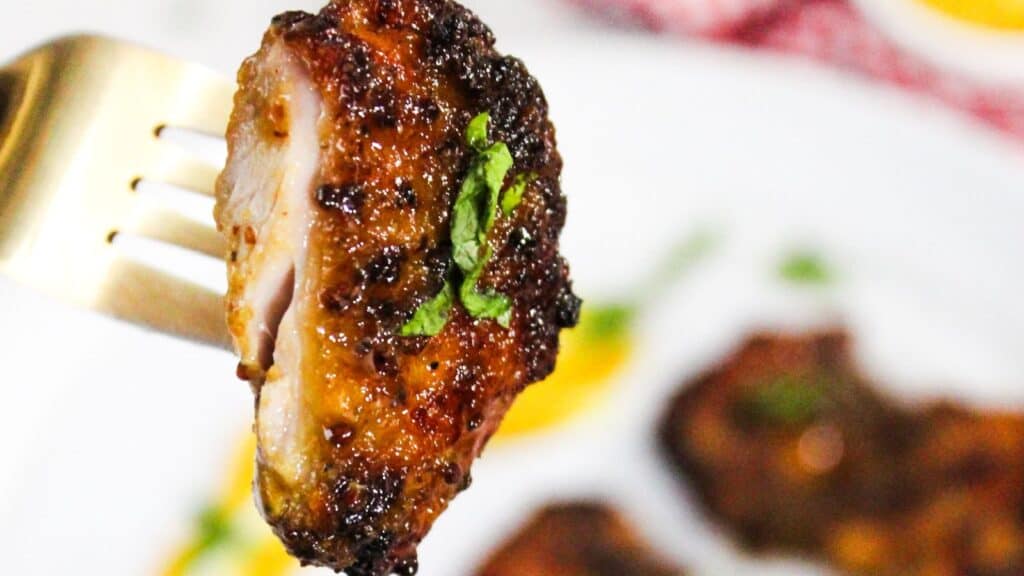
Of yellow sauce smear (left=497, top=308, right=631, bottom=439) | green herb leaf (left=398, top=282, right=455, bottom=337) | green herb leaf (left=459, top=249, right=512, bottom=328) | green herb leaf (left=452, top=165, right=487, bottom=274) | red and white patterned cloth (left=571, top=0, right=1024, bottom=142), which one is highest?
red and white patterned cloth (left=571, top=0, right=1024, bottom=142)

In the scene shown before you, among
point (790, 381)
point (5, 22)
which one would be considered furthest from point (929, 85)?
point (5, 22)

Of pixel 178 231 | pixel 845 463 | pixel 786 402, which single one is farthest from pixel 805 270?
pixel 178 231

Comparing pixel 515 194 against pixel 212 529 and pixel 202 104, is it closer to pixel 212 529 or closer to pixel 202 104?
pixel 202 104

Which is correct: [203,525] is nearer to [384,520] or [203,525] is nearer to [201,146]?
[201,146]

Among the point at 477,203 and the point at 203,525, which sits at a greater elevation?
the point at 477,203

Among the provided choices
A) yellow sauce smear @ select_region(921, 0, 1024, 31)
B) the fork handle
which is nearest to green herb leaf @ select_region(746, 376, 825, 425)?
yellow sauce smear @ select_region(921, 0, 1024, 31)

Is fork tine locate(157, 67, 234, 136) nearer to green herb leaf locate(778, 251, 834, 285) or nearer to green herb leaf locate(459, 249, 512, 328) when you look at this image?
green herb leaf locate(459, 249, 512, 328)

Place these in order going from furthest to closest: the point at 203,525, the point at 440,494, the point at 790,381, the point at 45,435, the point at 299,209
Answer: the point at 790,381
the point at 203,525
the point at 45,435
the point at 440,494
the point at 299,209
